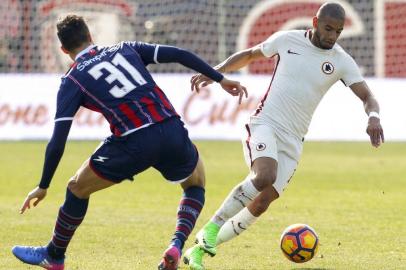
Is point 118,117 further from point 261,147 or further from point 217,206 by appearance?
point 217,206

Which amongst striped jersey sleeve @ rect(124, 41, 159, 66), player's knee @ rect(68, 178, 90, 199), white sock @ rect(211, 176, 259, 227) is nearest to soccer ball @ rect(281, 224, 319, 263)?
white sock @ rect(211, 176, 259, 227)

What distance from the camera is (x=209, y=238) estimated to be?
7.46m

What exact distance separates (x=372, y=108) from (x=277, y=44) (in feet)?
3.33

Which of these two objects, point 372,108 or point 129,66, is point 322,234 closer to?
point 372,108

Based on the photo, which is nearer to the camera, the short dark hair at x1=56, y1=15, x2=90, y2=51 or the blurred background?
the short dark hair at x1=56, y1=15, x2=90, y2=51

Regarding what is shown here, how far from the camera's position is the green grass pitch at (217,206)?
793cm

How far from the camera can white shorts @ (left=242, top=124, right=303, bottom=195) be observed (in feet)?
25.8

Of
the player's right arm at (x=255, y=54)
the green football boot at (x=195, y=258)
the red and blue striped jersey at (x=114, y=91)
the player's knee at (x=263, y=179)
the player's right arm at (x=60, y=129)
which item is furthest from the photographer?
the player's right arm at (x=255, y=54)

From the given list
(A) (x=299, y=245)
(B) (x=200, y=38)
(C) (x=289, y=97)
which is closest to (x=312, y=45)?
(C) (x=289, y=97)

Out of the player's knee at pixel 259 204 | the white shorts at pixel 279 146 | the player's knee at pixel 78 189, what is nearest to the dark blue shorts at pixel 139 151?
the player's knee at pixel 78 189

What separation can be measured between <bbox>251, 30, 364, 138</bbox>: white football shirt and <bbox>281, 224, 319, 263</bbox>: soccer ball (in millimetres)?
867

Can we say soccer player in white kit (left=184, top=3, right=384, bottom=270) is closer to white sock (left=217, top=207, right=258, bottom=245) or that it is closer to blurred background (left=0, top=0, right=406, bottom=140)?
white sock (left=217, top=207, right=258, bottom=245)

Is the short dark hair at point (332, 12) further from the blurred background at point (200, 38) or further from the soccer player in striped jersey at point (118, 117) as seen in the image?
the blurred background at point (200, 38)

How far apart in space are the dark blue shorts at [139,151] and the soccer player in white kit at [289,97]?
94cm
